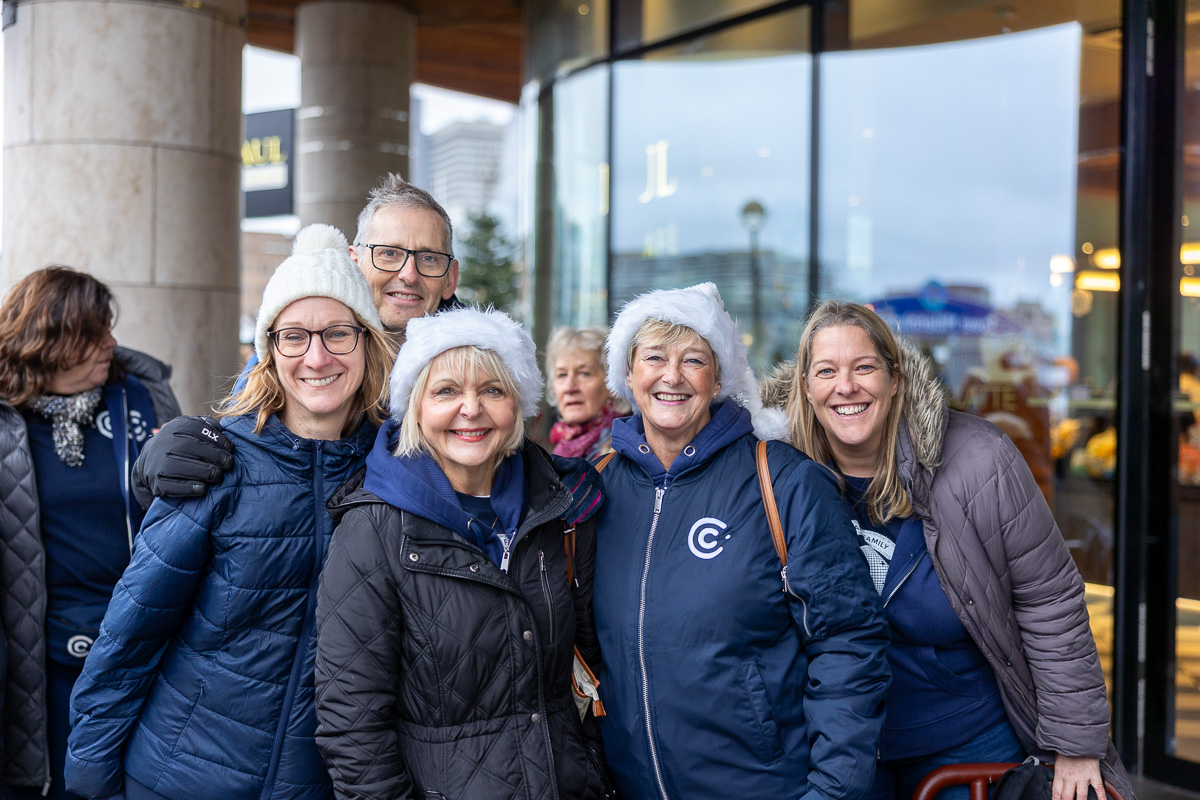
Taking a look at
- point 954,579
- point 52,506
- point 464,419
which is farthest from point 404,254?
point 954,579

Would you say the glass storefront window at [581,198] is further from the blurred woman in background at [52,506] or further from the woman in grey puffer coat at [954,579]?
the woman in grey puffer coat at [954,579]

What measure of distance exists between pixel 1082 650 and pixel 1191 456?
7.86 feet

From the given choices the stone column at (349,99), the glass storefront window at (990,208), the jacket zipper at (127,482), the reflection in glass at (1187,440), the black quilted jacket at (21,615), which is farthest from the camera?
the stone column at (349,99)

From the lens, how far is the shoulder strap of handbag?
2.15m

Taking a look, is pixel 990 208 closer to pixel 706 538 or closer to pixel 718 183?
pixel 718 183

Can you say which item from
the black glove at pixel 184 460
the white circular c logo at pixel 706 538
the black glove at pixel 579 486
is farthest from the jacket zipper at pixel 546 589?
the black glove at pixel 184 460

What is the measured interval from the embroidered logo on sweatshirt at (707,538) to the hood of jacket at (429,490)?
393 mm

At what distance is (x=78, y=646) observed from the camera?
2830mm

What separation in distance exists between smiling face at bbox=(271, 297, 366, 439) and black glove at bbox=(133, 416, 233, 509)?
187mm

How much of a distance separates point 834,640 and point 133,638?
1.51 meters

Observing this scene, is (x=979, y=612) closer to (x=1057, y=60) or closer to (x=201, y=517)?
(x=201, y=517)

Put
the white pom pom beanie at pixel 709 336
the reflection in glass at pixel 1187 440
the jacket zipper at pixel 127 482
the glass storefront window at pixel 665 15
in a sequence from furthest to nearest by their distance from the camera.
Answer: the glass storefront window at pixel 665 15 → the reflection in glass at pixel 1187 440 → the jacket zipper at pixel 127 482 → the white pom pom beanie at pixel 709 336

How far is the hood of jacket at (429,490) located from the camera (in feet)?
6.67

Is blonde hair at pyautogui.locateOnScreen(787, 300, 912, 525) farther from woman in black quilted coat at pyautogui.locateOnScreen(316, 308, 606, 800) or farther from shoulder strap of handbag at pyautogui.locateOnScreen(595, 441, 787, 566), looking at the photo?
woman in black quilted coat at pyautogui.locateOnScreen(316, 308, 606, 800)
